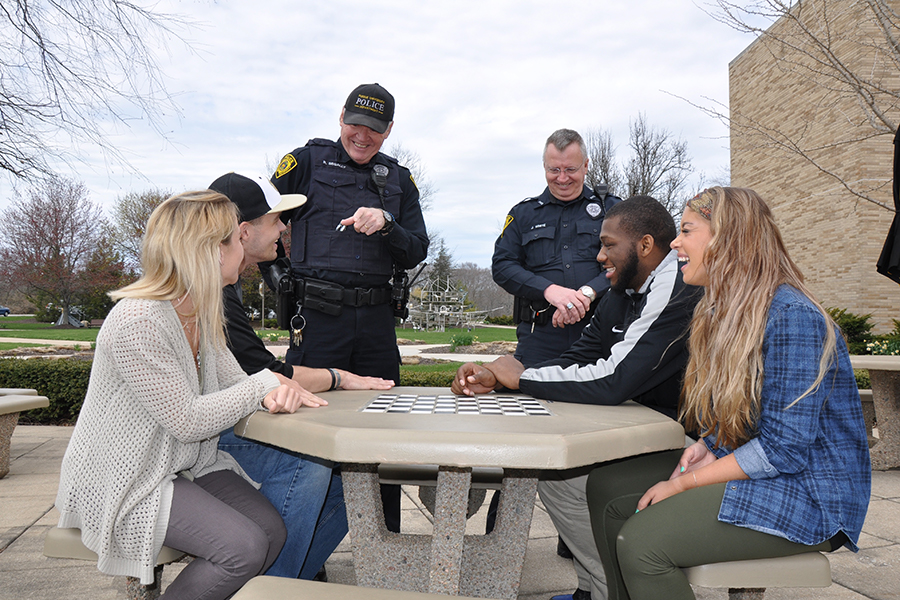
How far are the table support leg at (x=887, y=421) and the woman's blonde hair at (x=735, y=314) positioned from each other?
377 centimetres

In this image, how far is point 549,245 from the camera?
11.7 feet

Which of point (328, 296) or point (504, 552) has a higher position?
point (328, 296)

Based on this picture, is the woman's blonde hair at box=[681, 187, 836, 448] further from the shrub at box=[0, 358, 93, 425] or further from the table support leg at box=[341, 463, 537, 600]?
the shrub at box=[0, 358, 93, 425]

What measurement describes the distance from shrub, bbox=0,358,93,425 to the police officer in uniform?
445cm

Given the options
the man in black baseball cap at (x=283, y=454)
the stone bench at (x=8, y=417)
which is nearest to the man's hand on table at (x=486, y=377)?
the man in black baseball cap at (x=283, y=454)

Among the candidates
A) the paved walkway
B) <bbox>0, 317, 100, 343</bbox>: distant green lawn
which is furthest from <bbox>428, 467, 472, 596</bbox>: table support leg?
<bbox>0, 317, 100, 343</bbox>: distant green lawn

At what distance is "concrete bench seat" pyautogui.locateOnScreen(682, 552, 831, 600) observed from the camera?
1.43 meters

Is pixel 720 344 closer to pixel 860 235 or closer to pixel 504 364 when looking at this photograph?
pixel 504 364

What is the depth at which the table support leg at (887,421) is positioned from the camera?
14.9 ft

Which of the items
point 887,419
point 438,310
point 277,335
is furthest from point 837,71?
point 438,310

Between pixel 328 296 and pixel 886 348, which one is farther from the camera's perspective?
pixel 886 348

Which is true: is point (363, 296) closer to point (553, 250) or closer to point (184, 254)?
point (553, 250)

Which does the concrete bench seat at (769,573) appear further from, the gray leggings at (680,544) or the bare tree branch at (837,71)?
the bare tree branch at (837,71)

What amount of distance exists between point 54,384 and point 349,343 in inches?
196
